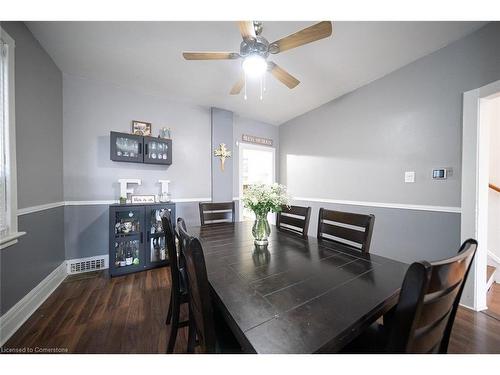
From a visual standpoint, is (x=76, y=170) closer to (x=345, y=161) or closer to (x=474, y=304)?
(x=345, y=161)

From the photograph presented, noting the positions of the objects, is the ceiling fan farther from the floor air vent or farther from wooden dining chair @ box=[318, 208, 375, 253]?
the floor air vent

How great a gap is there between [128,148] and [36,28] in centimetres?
129

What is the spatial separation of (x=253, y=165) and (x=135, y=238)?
296 centimetres

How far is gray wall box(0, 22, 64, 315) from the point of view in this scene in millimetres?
1490

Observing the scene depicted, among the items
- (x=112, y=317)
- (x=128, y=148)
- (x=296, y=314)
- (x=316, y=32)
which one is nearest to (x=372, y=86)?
(x=316, y=32)

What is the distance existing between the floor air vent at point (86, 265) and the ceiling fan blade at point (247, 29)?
10.2ft

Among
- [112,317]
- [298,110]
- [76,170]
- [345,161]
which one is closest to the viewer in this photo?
[112,317]

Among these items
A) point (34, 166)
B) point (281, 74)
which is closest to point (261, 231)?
point (281, 74)

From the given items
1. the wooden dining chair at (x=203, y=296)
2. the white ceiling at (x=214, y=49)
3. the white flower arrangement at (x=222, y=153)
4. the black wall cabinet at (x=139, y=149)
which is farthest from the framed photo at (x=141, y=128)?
the wooden dining chair at (x=203, y=296)

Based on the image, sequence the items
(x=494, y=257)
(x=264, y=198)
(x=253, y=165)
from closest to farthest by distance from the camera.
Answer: (x=264, y=198) < (x=494, y=257) < (x=253, y=165)

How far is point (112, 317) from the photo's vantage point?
1.58m

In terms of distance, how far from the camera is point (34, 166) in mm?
1733

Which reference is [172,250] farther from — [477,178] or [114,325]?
[477,178]

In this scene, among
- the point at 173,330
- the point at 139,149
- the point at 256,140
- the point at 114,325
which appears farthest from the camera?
the point at 256,140
